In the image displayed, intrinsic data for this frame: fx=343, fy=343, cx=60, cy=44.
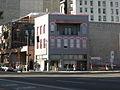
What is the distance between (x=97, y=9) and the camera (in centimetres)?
13638

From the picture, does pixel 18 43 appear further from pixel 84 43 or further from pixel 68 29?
A: pixel 84 43

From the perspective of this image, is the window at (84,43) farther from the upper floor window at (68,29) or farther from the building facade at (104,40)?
the building facade at (104,40)

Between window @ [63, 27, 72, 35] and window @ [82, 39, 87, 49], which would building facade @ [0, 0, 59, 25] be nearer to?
window @ [63, 27, 72, 35]

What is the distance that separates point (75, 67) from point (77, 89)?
60.6 m

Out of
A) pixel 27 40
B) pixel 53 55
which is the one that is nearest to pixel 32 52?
pixel 27 40

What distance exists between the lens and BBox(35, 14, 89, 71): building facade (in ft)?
273

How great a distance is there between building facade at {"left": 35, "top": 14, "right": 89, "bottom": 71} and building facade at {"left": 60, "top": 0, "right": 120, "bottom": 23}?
49.0 metres

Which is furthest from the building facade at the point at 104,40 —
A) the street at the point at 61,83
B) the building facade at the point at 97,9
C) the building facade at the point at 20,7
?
the street at the point at 61,83

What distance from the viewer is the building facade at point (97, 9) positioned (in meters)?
135

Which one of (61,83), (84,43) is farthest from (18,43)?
(61,83)

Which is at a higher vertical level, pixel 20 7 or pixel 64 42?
pixel 20 7

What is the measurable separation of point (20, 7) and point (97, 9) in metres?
31.0

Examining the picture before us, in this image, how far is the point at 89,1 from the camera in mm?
135750

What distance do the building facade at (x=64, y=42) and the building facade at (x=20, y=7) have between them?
53832mm
